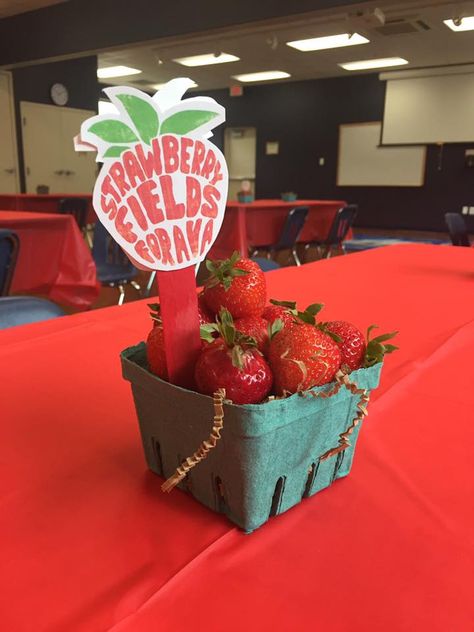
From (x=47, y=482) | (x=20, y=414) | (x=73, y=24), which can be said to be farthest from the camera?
(x=73, y=24)

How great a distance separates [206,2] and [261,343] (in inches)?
245

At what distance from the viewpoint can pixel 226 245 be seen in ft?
15.5

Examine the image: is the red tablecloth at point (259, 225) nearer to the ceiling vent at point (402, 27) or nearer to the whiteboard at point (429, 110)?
the ceiling vent at point (402, 27)

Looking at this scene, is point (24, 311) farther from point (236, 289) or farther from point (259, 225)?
point (259, 225)

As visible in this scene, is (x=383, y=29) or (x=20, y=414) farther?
(x=383, y=29)

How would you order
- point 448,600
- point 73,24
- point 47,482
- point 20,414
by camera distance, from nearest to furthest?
point 448,600
point 47,482
point 20,414
point 73,24

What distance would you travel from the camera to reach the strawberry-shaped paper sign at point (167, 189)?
0.40m

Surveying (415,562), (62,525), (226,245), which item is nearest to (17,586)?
(62,525)

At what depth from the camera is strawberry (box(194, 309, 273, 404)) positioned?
395mm

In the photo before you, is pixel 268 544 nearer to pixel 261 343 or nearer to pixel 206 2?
pixel 261 343

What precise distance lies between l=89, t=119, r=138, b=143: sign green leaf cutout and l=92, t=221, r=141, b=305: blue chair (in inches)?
113

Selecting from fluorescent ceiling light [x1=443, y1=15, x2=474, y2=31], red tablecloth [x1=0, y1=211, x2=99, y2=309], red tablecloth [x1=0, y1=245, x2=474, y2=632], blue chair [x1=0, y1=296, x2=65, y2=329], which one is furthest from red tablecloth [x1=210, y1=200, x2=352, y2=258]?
red tablecloth [x1=0, y1=245, x2=474, y2=632]

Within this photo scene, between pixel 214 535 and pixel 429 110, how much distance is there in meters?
9.98

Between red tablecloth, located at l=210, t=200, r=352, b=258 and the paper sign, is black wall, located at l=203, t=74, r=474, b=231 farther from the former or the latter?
the paper sign
